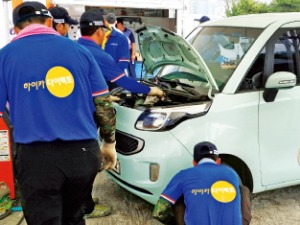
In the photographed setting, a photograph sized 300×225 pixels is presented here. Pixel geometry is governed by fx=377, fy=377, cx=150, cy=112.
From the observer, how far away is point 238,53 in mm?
3471

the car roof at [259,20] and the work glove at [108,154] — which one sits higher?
the car roof at [259,20]

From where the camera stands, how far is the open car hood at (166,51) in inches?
124

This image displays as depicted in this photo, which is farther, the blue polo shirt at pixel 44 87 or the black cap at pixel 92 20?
the black cap at pixel 92 20

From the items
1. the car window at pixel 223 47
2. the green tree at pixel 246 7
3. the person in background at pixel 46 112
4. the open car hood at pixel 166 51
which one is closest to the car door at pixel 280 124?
the car window at pixel 223 47

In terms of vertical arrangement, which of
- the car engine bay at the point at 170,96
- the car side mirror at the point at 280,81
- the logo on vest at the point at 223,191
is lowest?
the logo on vest at the point at 223,191

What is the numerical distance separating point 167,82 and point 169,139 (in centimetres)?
103

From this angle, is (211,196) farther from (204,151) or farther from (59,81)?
(59,81)

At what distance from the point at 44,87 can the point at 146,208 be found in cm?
210

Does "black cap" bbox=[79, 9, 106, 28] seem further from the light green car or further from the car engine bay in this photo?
the car engine bay

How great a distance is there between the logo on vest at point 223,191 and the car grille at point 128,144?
959 mm

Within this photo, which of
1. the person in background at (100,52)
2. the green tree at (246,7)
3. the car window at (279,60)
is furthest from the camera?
the green tree at (246,7)

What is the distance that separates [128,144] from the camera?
3.23 m

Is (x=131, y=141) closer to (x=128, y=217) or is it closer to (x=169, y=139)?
(x=169, y=139)

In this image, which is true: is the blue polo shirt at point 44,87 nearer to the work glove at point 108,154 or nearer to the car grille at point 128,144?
the work glove at point 108,154
